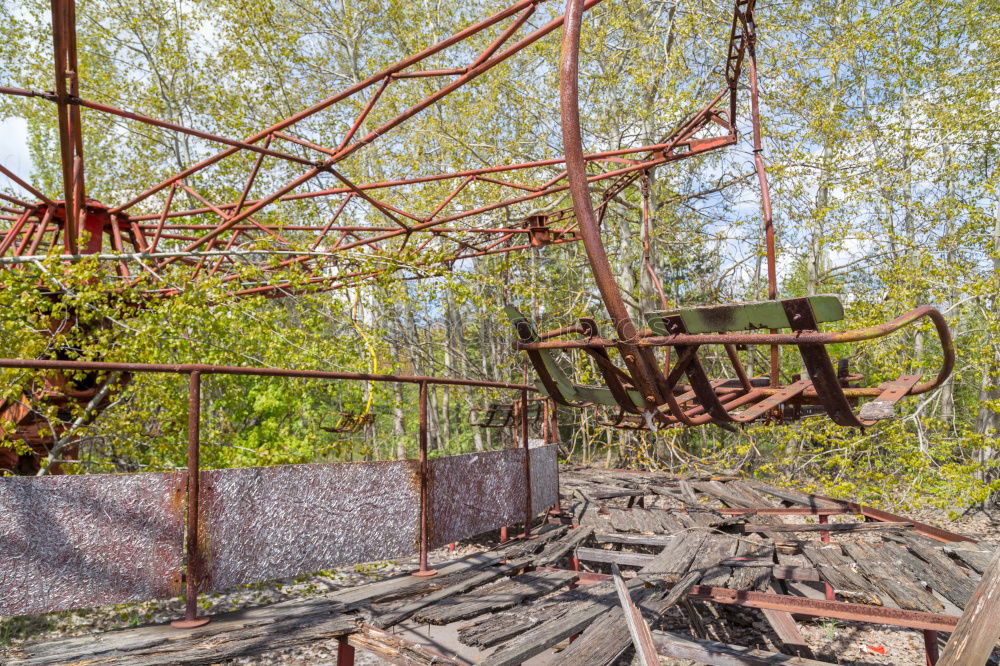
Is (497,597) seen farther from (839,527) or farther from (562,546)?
(839,527)

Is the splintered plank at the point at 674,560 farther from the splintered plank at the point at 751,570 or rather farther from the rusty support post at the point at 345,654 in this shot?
the rusty support post at the point at 345,654

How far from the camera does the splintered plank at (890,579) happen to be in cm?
479

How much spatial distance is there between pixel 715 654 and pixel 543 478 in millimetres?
3081

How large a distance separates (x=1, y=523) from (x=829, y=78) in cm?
1539

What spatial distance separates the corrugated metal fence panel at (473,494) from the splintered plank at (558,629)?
1.11m

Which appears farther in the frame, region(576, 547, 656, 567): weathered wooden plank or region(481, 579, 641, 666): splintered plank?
region(576, 547, 656, 567): weathered wooden plank

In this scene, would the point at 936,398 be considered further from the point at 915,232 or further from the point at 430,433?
the point at 430,433

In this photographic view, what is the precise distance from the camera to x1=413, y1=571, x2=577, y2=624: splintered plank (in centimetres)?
389

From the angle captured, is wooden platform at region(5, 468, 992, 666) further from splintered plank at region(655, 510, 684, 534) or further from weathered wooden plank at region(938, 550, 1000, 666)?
weathered wooden plank at region(938, 550, 1000, 666)

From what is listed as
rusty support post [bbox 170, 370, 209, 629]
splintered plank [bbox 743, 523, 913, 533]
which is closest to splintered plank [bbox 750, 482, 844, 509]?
splintered plank [bbox 743, 523, 913, 533]

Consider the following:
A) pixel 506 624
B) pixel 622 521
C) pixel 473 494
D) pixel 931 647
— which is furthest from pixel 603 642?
pixel 622 521

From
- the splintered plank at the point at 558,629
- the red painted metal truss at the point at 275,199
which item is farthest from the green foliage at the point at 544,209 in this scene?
the splintered plank at the point at 558,629

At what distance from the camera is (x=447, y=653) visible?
3434 mm

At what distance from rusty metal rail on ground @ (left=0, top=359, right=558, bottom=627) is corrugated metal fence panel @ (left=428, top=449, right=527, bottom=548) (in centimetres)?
1
